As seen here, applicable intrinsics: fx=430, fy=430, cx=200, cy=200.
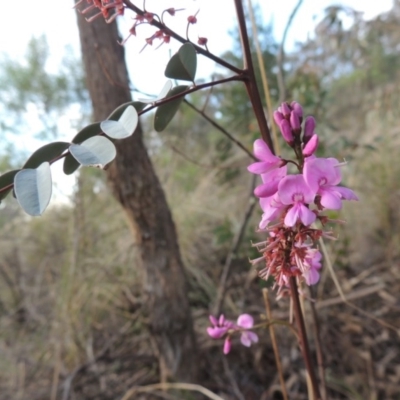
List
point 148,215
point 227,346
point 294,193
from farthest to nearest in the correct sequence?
point 148,215, point 227,346, point 294,193

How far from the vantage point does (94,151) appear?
12.7 inches

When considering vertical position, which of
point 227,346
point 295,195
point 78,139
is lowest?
point 227,346

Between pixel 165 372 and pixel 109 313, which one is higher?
pixel 109 313

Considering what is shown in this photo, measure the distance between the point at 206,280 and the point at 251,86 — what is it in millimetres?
1293

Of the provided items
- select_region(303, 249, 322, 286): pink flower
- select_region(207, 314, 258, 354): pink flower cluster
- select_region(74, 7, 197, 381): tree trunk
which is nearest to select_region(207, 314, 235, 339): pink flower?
select_region(207, 314, 258, 354): pink flower cluster

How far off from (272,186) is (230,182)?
6.59 ft

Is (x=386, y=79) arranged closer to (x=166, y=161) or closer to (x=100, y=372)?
(x=166, y=161)

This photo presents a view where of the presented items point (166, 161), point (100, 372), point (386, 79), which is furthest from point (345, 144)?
point (386, 79)

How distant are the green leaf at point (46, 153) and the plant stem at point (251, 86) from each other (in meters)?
0.16

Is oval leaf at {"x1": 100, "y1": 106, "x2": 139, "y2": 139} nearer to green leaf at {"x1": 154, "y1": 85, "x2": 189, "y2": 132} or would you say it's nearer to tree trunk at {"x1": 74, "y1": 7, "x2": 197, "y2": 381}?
green leaf at {"x1": 154, "y1": 85, "x2": 189, "y2": 132}

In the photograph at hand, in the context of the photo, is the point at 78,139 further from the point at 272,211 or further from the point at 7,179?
the point at 272,211

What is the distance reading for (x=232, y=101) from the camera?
241 centimetres

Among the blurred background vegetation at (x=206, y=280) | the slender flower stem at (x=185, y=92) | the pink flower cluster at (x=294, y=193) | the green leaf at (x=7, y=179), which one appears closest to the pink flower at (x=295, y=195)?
the pink flower cluster at (x=294, y=193)

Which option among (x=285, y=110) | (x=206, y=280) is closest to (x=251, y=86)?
(x=285, y=110)
